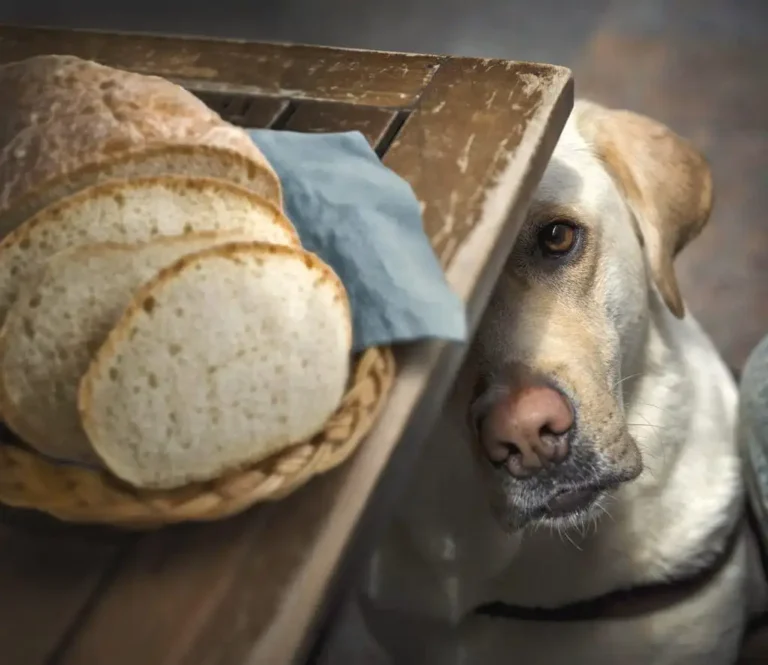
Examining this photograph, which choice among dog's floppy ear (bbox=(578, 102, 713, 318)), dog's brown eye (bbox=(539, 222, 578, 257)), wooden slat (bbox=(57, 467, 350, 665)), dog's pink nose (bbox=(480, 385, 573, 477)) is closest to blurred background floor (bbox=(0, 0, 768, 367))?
dog's floppy ear (bbox=(578, 102, 713, 318))

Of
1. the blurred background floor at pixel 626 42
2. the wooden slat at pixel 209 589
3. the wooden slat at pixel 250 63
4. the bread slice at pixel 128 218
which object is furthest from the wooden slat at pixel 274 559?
the blurred background floor at pixel 626 42

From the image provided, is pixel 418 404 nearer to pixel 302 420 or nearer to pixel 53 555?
pixel 302 420

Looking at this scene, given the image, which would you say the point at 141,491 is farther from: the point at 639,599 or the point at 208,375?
the point at 639,599

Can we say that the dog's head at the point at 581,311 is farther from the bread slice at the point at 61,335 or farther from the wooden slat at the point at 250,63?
the bread slice at the point at 61,335

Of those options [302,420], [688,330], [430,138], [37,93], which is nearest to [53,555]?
[302,420]

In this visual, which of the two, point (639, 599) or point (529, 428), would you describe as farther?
point (639, 599)

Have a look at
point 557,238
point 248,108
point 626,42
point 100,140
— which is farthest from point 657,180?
point 626,42
